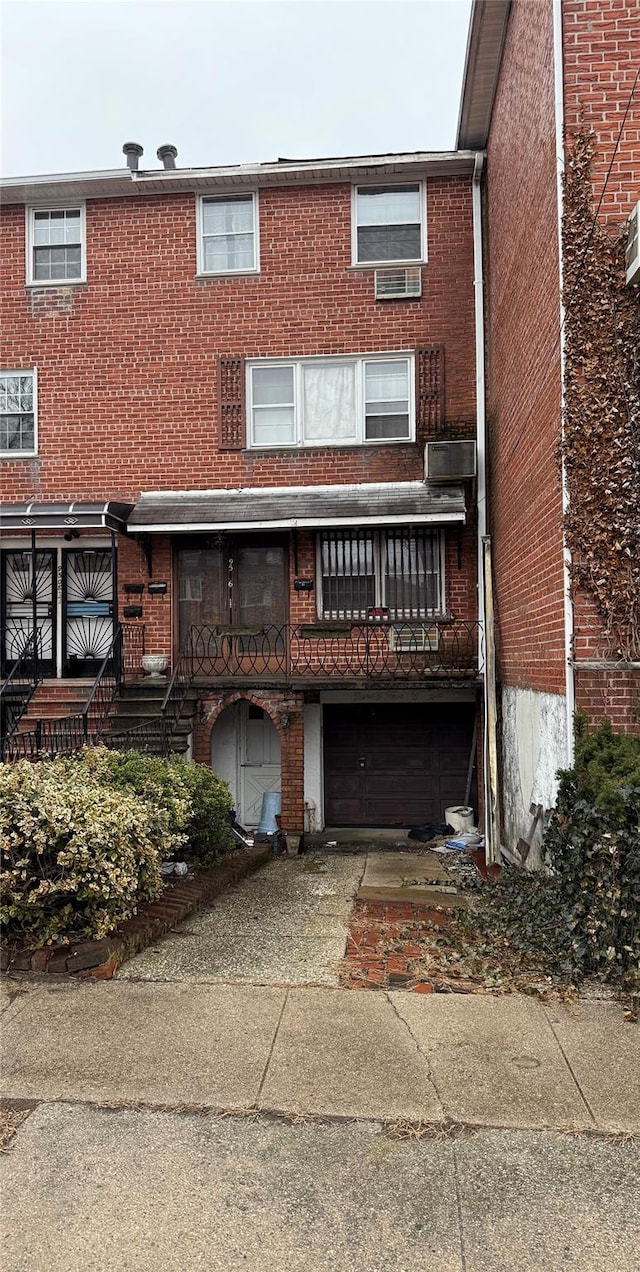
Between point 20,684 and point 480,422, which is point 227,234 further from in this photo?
point 20,684

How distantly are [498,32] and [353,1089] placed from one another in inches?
415

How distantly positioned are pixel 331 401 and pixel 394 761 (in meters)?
5.55

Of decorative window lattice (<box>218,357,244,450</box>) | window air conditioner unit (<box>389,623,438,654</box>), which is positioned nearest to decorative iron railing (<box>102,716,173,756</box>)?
window air conditioner unit (<box>389,623,438,654</box>)

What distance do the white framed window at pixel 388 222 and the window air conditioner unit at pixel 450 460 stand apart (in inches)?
127

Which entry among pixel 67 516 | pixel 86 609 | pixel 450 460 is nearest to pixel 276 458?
pixel 450 460

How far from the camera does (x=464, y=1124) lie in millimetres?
3613

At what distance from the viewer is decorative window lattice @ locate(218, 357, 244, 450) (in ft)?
40.8

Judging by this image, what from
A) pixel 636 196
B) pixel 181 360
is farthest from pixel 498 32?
pixel 181 360

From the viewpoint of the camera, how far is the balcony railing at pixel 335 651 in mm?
11836

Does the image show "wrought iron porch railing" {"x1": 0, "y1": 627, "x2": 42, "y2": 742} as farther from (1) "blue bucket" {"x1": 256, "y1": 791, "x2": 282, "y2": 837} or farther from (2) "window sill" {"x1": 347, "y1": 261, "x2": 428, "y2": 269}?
(2) "window sill" {"x1": 347, "y1": 261, "x2": 428, "y2": 269}

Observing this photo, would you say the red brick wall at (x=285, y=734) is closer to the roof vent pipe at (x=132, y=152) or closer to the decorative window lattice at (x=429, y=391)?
the decorative window lattice at (x=429, y=391)

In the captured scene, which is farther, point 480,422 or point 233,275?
point 233,275

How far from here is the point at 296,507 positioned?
1178 cm

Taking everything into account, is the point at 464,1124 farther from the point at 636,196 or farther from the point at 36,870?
the point at 636,196
